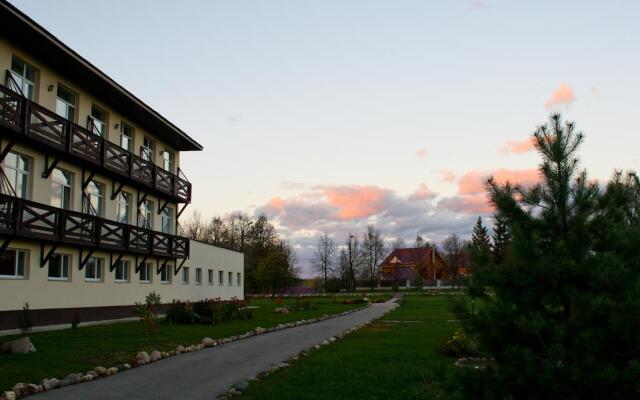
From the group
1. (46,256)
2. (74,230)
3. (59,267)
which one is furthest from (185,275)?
(46,256)

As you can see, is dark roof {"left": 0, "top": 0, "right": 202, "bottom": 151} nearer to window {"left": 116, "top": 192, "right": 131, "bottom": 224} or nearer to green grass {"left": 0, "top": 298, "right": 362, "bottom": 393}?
window {"left": 116, "top": 192, "right": 131, "bottom": 224}

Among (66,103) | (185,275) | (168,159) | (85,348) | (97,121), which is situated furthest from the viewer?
(185,275)

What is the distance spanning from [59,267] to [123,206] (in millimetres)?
6551

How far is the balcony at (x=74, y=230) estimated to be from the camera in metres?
18.8

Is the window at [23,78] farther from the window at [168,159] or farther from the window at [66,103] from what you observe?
the window at [168,159]

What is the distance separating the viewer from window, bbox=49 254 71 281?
22.5 metres

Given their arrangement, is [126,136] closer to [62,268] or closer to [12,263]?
[62,268]

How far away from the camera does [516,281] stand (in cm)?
505

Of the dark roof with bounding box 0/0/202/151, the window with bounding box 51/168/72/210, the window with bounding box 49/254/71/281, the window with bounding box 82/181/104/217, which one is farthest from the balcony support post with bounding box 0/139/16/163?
the window with bounding box 82/181/104/217

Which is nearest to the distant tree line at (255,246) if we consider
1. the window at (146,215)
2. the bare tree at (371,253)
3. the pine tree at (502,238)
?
the bare tree at (371,253)

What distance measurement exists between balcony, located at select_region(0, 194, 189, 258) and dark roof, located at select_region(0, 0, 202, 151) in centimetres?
548

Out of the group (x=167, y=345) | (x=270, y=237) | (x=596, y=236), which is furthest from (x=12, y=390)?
(x=270, y=237)

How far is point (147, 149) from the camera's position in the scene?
3209cm

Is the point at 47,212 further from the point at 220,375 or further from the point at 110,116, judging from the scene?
the point at 220,375
